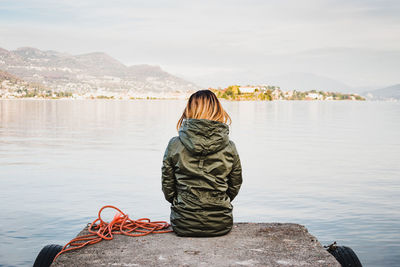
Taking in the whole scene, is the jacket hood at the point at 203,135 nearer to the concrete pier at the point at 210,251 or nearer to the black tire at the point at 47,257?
the concrete pier at the point at 210,251

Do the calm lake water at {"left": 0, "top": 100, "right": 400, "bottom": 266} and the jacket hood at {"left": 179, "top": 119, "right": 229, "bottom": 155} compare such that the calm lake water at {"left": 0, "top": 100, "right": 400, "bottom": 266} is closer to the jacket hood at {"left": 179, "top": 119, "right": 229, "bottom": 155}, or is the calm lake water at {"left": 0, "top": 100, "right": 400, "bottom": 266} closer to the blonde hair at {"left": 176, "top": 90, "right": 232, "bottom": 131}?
the jacket hood at {"left": 179, "top": 119, "right": 229, "bottom": 155}

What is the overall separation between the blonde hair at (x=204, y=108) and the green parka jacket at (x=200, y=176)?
134 millimetres

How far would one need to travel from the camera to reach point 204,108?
561 cm

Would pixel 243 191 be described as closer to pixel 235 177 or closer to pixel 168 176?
pixel 235 177

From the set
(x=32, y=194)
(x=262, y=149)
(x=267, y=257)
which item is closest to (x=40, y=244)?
(x=32, y=194)

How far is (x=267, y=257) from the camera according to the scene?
541 centimetres

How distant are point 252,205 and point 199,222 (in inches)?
303

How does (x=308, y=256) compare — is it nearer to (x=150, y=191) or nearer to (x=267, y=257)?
(x=267, y=257)

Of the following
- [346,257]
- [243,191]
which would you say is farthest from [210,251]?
[243,191]

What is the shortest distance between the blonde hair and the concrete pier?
166cm

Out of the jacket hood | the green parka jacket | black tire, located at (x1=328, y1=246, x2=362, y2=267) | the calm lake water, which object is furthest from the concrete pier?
the calm lake water

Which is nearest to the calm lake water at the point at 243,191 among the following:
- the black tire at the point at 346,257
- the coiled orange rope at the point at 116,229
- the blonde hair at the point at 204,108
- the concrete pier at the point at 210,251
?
the black tire at the point at 346,257

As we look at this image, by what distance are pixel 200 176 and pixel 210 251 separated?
3.09ft

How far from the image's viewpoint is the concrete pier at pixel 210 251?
525 centimetres
